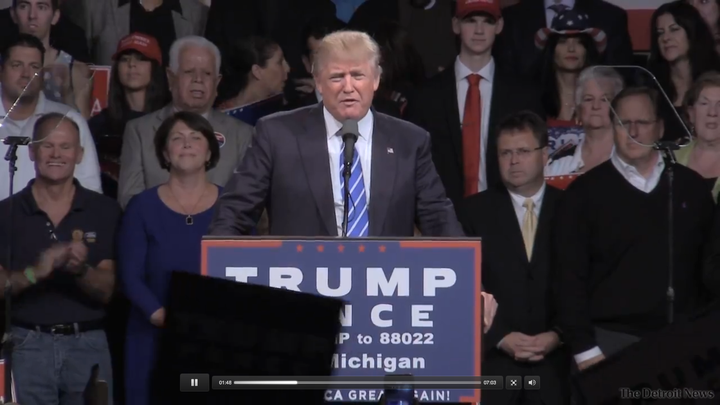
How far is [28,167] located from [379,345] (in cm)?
319

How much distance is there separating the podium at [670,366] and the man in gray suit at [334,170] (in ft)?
3.90

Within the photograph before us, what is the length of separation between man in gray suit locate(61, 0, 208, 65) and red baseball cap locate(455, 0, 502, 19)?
155 cm

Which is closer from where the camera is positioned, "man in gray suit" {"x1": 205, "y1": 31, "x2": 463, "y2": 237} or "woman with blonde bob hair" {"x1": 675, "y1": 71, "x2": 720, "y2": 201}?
"man in gray suit" {"x1": 205, "y1": 31, "x2": 463, "y2": 237}

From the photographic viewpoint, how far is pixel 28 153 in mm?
6145

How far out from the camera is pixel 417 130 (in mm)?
4301

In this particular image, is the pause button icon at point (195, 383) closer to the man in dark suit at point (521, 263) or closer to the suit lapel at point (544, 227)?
the man in dark suit at point (521, 263)

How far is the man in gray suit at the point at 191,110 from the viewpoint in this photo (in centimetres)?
640

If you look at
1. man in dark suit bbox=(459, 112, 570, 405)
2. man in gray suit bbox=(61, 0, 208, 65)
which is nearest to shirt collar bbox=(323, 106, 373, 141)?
man in dark suit bbox=(459, 112, 570, 405)

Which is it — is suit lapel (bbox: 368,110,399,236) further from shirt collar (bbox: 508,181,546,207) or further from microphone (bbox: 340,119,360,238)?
shirt collar (bbox: 508,181,546,207)

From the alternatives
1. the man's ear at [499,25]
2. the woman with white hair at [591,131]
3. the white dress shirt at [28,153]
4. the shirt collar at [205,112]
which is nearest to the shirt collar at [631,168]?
the woman with white hair at [591,131]

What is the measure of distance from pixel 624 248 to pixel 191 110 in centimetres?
228

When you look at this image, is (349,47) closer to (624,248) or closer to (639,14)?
(624,248)

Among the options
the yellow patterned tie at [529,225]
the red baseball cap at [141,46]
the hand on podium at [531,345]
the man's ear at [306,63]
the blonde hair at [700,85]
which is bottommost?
the hand on podium at [531,345]

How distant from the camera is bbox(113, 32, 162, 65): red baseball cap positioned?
22.5ft
